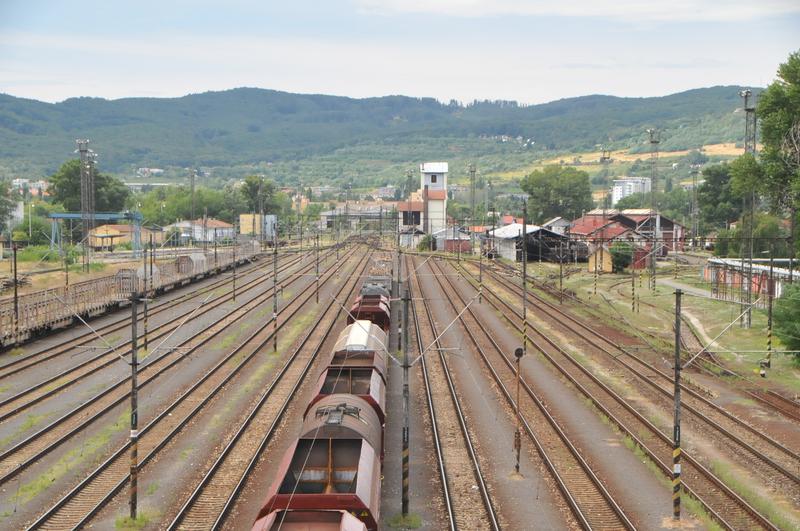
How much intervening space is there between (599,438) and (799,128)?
3399cm

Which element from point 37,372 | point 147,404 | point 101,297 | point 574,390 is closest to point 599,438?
point 574,390

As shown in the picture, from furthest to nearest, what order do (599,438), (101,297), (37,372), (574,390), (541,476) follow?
1. (101,297)
2. (37,372)
3. (574,390)
4. (599,438)
5. (541,476)

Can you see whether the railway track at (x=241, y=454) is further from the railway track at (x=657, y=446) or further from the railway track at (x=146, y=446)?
the railway track at (x=657, y=446)

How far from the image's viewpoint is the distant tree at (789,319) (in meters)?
39.2

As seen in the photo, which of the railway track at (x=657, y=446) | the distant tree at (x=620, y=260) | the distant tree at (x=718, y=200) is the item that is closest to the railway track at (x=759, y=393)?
the railway track at (x=657, y=446)

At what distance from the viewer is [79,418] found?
3111cm

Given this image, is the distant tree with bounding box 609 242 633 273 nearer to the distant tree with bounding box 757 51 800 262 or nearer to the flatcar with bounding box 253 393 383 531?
the distant tree with bounding box 757 51 800 262

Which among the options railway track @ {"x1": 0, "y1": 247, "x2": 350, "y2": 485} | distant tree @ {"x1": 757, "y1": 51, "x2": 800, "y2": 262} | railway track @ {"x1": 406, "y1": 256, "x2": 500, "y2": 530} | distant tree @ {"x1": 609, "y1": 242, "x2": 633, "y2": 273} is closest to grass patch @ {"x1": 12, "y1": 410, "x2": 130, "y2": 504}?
railway track @ {"x1": 0, "y1": 247, "x2": 350, "y2": 485}

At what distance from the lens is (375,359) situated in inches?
1225

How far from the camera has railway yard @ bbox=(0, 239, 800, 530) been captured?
21281 millimetres

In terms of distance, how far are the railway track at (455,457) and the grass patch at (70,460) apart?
435 inches

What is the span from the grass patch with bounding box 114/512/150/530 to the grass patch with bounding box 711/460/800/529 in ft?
51.4

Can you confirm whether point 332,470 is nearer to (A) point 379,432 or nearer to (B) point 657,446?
(A) point 379,432

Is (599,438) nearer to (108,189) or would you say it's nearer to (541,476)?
(541,476)
